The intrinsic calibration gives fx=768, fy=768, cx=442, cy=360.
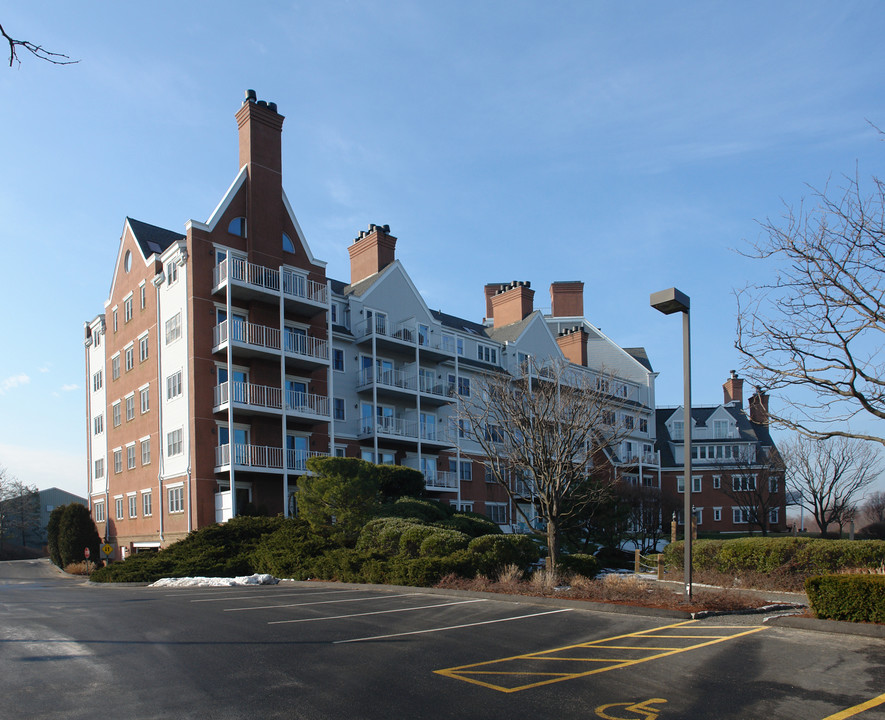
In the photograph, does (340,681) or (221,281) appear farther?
(221,281)

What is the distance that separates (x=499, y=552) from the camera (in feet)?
63.9

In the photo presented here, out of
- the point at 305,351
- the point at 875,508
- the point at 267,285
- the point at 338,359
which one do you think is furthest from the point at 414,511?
the point at 875,508

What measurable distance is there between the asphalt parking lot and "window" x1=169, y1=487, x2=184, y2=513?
1949 centimetres

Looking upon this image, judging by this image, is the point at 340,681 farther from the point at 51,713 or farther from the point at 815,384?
the point at 815,384

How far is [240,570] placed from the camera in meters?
26.8

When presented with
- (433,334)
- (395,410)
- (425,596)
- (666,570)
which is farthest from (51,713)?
(433,334)

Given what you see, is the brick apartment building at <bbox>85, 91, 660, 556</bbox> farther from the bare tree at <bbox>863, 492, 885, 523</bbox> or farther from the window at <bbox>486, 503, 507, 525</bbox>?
the bare tree at <bbox>863, 492, 885, 523</bbox>

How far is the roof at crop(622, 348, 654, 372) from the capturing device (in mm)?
69062

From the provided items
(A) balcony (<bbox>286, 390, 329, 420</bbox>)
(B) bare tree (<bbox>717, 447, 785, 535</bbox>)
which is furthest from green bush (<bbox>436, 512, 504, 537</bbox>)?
(B) bare tree (<bbox>717, 447, 785, 535</bbox>)

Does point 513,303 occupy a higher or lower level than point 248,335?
higher

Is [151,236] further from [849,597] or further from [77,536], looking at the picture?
[849,597]

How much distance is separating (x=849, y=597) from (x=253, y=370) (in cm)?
2789

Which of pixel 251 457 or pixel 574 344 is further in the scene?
pixel 574 344

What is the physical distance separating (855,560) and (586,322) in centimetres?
5112
